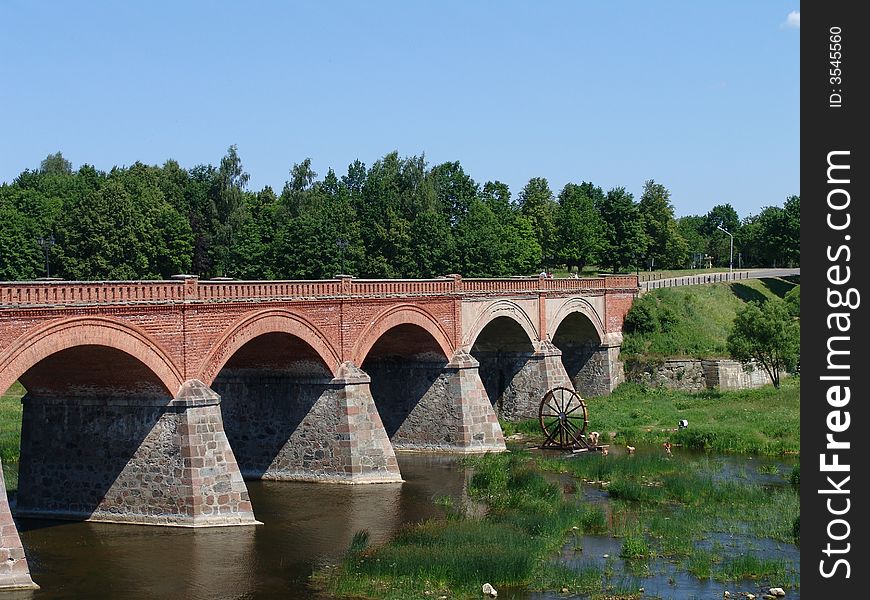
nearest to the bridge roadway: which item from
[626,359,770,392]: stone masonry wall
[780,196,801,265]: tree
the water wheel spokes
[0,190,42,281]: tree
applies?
the water wheel spokes

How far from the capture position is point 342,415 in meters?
42.8

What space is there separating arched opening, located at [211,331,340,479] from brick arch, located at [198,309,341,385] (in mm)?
347

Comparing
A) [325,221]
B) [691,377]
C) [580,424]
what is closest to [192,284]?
[580,424]

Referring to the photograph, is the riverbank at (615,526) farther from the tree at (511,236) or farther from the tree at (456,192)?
the tree at (456,192)

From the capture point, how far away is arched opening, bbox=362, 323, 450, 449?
51.8m

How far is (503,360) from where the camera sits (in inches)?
2436

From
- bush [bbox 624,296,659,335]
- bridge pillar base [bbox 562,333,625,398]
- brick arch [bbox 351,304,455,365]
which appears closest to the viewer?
brick arch [bbox 351,304,455,365]

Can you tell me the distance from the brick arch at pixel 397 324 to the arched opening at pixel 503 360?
909cm

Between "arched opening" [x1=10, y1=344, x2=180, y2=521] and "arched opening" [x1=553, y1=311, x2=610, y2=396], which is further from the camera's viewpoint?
"arched opening" [x1=553, y1=311, x2=610, y2=396]

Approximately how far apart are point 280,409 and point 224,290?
26.2ft

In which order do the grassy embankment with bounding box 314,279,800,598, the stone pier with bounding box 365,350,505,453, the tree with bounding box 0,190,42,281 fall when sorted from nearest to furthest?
the grassy embankment with bounding box 314,279,800,598
the stone pier with bounding box 365,350,505,453
the tree with bounding box 0,190,42,281

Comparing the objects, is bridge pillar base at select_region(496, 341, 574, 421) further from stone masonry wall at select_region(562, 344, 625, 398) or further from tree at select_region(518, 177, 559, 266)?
tree at select_region(518, 177, 559, 266)

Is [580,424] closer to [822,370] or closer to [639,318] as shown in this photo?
[639,318]

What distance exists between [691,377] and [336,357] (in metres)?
32.5
